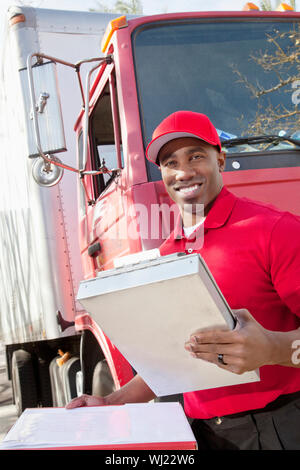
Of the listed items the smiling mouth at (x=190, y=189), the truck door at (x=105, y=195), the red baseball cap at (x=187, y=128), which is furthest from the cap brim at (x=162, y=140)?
the truck door at (x=105, y=195)

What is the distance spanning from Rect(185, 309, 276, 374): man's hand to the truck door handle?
213 cm

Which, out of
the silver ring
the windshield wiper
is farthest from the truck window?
the silver ring

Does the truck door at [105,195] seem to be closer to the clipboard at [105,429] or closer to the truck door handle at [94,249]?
the truck door handle at [94,249]

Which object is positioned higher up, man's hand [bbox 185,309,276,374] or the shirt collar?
the shirt collar

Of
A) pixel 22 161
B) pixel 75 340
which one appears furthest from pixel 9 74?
pixel 75 340

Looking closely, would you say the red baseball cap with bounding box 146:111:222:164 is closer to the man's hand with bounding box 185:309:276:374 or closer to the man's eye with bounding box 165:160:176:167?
the man's eye with bounding box 165:160:176:167

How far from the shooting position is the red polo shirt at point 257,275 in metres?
1.33

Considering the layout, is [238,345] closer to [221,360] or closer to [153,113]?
[221,360]

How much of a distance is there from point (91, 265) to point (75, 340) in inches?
41.2

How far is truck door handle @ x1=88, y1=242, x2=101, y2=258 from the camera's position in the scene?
3278 mm

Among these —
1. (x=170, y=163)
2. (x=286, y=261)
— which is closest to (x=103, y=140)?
(x=170, y=163)

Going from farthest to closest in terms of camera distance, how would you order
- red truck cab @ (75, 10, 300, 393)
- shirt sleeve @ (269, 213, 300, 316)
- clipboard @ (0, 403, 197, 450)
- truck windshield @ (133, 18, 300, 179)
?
truck windshield @ (133, 18, 300, 179), red truck cab @ (75, 10, 300, 393), shirt sleeve @ (269, 213, 300, 316), clipboard @ (0, 403, 197, 450)

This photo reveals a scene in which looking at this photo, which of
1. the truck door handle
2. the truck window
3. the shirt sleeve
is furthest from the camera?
the truck door handle

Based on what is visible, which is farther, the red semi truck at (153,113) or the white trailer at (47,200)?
the white trailer at (47,200)
